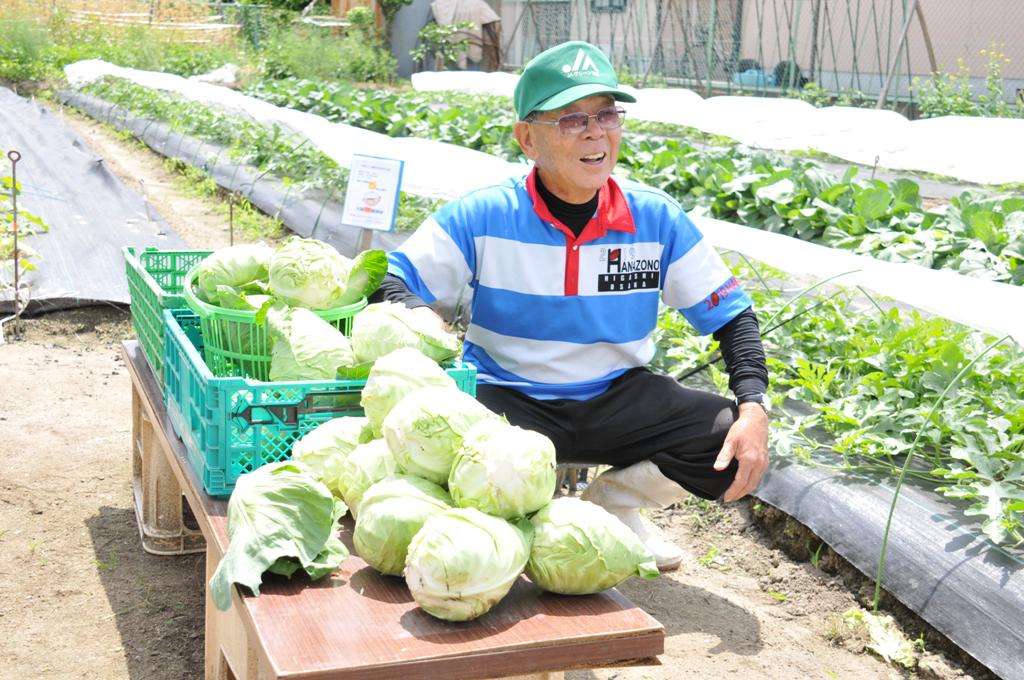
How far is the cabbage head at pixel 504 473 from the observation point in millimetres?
1839

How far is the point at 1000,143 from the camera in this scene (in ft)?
25.1

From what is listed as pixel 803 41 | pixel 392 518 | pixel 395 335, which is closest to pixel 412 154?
pixel 395 335

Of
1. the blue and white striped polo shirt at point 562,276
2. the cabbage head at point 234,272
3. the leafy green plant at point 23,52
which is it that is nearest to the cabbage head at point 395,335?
the cabbage head at point 234,272

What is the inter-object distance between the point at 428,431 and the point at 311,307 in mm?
830

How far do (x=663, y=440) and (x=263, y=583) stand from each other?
4.93 feet

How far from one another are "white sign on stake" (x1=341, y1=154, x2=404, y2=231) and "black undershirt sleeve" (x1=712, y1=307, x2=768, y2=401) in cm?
217

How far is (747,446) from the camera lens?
284 centimetres

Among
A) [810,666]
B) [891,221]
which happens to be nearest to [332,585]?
[810,666]

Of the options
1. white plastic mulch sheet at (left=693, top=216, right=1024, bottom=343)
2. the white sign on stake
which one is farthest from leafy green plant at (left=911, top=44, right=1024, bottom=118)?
the white sign on stake

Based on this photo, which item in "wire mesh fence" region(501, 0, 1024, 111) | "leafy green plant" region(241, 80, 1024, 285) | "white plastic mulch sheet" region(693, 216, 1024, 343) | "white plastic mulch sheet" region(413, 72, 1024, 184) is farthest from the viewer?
"wire mesh fence" region(501, 0, 1024, 111)

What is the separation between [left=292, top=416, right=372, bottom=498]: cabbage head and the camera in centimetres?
214

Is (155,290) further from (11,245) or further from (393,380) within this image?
(11,245)

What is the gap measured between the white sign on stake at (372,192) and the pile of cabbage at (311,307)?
6.65 ft

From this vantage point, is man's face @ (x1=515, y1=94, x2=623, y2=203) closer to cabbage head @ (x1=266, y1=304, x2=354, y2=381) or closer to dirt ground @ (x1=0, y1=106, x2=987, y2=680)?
cabbage head @ (x1=266, y1=304, x2=354, y2=381)
